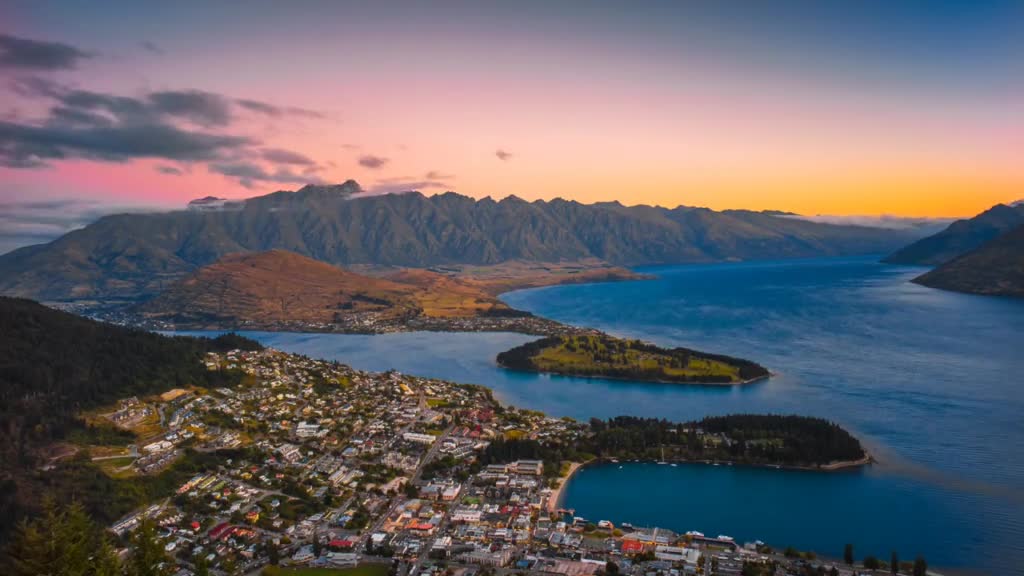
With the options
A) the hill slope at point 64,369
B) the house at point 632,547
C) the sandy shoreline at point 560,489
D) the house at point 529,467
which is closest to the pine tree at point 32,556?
the house at point 632,547

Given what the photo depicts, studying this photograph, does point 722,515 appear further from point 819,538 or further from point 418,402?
point 418,402

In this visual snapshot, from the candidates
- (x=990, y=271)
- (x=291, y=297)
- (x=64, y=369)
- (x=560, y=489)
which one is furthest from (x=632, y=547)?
(x=990, y=271)

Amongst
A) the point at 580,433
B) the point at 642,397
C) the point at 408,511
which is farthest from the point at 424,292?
the point at 408,511

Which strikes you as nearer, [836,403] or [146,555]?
[146,555]

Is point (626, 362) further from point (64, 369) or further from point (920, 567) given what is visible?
point (64, 369)

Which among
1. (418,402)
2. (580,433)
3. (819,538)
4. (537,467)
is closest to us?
(819,538)

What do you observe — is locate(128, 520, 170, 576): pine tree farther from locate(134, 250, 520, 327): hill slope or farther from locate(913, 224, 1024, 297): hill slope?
locate(913, 224, 1024, 297): hill slope
